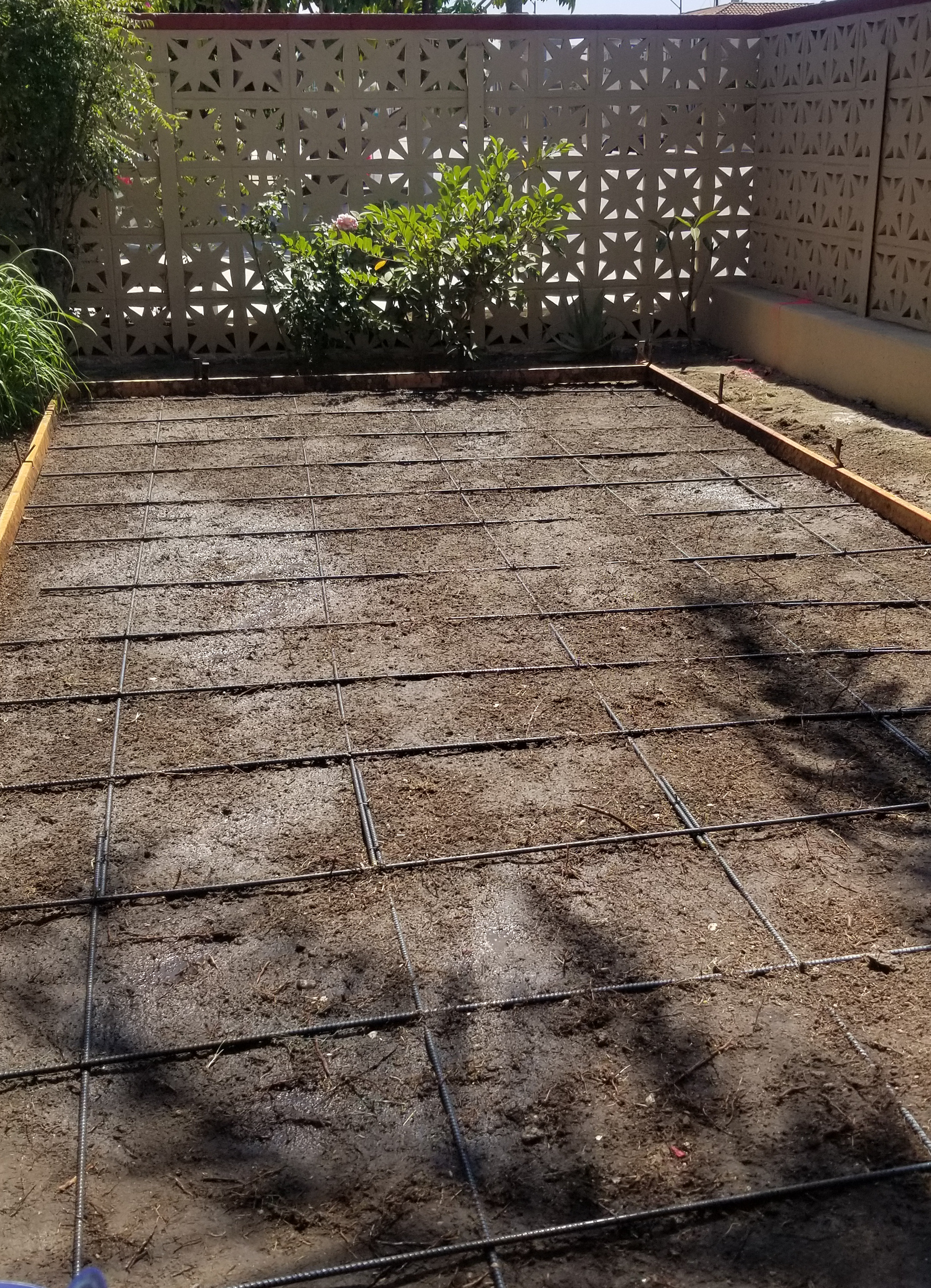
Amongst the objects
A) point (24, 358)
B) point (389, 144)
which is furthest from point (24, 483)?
point (389, 144)

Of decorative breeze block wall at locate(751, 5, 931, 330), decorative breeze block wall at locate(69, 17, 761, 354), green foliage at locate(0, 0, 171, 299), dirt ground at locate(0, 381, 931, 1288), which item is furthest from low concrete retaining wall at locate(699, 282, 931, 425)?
green foliage at locate(0, 0, 171, 299)

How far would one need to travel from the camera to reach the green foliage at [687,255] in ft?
30.0

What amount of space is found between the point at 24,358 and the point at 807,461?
4.29 m

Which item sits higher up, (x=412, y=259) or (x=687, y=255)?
(x=412, y=259)

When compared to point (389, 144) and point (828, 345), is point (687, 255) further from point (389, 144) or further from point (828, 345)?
point (389, 144)

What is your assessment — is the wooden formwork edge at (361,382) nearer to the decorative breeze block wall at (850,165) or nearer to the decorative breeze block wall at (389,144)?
the decorative breeze block wall at (389,144)

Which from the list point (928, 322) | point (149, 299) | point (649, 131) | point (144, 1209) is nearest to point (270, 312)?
point (149, 299)

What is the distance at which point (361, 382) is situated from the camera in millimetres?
8211

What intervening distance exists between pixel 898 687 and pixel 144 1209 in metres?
2.82

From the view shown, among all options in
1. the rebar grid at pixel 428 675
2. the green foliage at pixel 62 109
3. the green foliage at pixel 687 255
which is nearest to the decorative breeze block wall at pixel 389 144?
the green foliage at pixel 687 255

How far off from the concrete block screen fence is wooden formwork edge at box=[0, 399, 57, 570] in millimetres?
2058

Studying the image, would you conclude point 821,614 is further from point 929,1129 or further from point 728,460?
point 929,1129

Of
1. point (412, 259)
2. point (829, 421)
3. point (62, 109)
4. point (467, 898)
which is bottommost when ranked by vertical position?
point (829, 421)

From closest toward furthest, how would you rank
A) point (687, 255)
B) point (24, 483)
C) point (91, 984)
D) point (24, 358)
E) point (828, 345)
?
1. point (91, 984)
2. point (24, 483)
3. point (24, 358)
4. point (828, 345)
5. point (687, 255)
